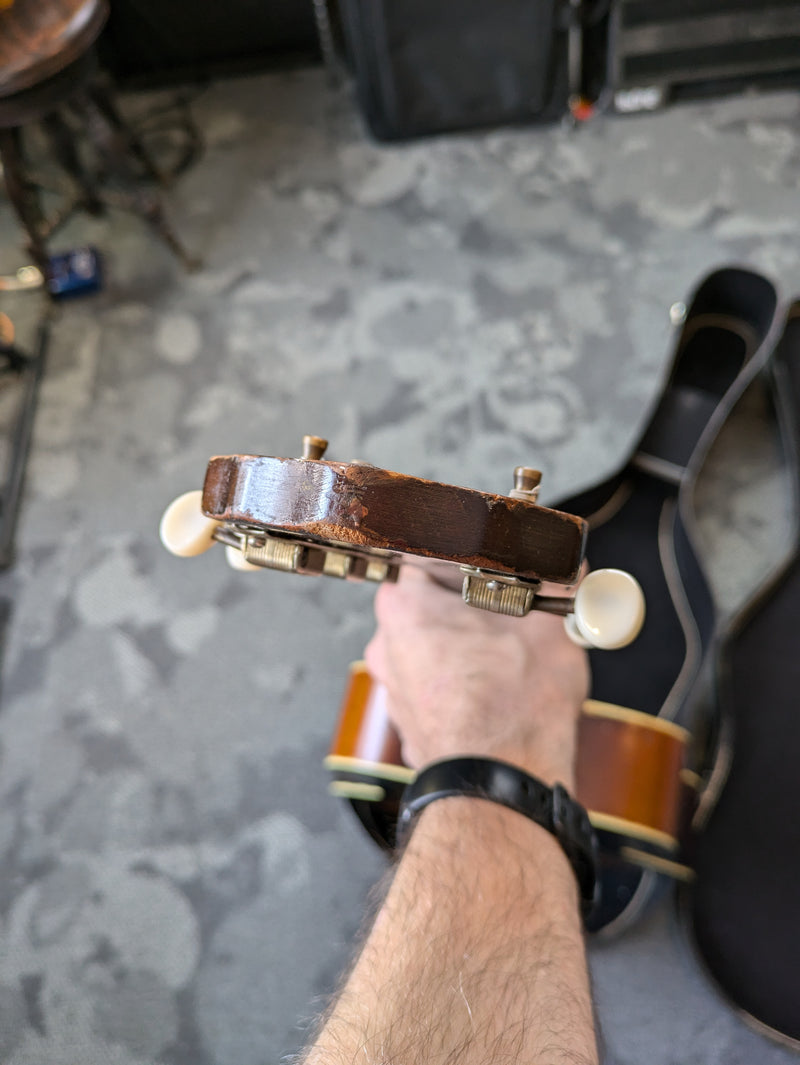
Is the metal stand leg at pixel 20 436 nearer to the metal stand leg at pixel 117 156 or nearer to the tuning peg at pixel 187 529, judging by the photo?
the metal stand leg at pixel 117 156

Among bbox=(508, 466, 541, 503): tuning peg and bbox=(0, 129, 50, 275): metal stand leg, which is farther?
bbox=(0, 129, 50, 275): metal stand leg

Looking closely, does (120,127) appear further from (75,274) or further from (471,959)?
(471,959)

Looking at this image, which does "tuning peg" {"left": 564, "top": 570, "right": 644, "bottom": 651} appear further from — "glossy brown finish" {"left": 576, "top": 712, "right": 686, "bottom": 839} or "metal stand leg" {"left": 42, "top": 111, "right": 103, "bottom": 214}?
"metal stand leg" {"left": 42, "top": 111, "right": 103, "bottom": 214}

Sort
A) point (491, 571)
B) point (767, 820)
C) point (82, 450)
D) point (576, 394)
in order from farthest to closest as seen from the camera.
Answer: point (82, 450), point (576, 394), point (767, 820), point (491, 571)

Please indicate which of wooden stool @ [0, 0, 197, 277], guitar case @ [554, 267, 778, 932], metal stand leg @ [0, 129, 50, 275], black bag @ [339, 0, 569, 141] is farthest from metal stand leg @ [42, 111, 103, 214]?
guitar case @ [554, 267, 778, 932]

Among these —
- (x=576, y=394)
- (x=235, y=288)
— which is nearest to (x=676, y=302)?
(x=576, y=394)

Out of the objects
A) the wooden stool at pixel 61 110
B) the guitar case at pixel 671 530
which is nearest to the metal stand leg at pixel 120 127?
the wooden stool at pixel 61 110

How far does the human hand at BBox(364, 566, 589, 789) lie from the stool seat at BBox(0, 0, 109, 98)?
41.9 inches

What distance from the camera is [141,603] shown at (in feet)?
4.37

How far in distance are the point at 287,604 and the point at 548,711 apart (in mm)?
655

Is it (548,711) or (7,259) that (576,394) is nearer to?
(548,711)

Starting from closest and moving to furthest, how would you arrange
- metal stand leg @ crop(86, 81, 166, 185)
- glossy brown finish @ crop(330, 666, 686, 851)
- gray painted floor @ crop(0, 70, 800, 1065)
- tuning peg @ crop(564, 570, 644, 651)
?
1. tuning peg @ crop(564, 570, 644, 651)
2. glossy brown finish @ crop(330, 666, 686, 851)
3. gray painted floor @ crop(0, 70, 800, 1065)
4. metal stand leg @ crop(86, 81, 166, 185)

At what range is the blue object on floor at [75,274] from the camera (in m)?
1.62

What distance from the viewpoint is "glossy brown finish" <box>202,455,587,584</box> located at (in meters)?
0.44
